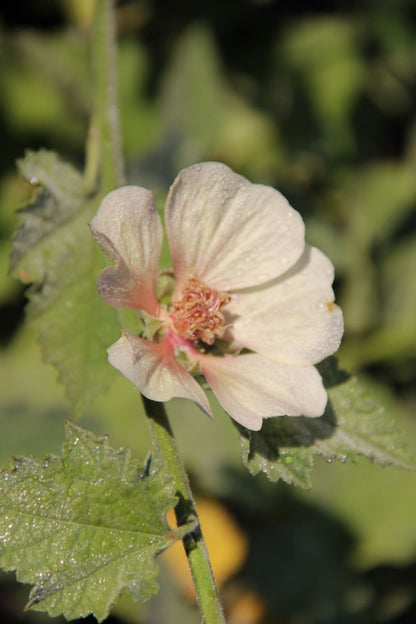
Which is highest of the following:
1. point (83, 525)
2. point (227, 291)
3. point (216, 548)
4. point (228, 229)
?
point (228, 229)

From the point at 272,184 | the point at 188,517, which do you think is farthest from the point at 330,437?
the point at 272,184

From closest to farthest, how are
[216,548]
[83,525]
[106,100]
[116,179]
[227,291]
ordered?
[83,525], [227,291], [116,179], [106,100], [216,548]

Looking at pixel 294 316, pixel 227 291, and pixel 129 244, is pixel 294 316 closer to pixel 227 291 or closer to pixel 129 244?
pixel 227 291

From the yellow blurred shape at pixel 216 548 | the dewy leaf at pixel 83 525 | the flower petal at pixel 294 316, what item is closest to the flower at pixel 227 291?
the flower petal at pixel 294 316

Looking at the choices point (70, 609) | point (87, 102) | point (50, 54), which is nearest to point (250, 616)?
point (70, 609)

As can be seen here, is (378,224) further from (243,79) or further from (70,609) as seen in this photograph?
(70,609)

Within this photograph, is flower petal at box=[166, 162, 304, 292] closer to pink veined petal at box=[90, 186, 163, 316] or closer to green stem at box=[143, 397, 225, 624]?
pink veined petal at box=[90, 186, 163, 316]

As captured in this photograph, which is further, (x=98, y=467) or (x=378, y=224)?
(x=378, y=224)
